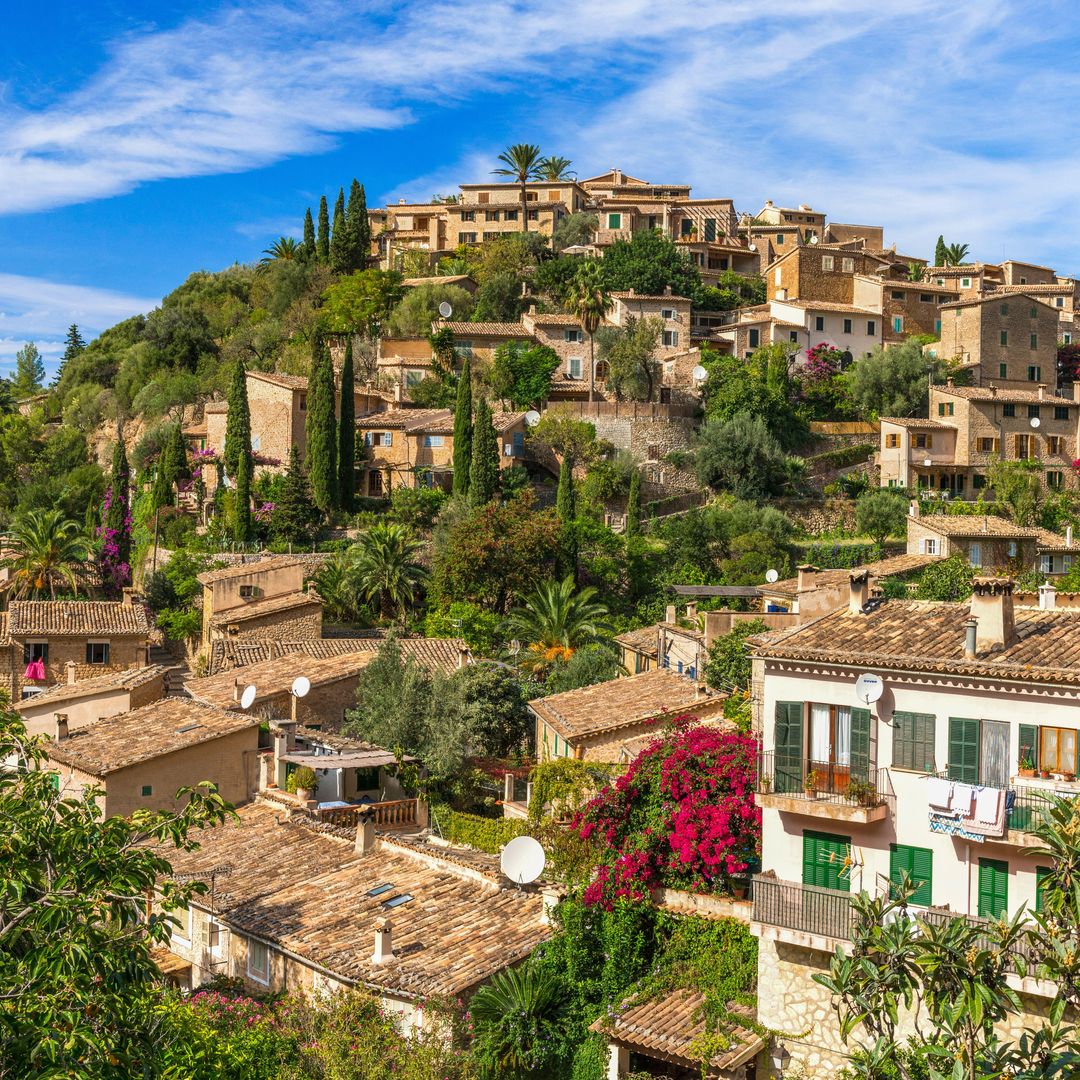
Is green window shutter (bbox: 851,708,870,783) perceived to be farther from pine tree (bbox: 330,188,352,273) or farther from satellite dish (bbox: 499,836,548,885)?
pine tree (bbox: 330,188,352,273)

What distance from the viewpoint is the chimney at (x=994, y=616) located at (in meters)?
18.0

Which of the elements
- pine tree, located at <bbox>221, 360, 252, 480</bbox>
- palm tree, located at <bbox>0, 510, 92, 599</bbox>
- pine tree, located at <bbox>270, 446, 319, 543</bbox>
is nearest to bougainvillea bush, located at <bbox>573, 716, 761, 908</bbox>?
pine tree, located at <bbox>270, 446, 319, 543</bbox>

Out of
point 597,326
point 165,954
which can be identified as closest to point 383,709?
point 165,954

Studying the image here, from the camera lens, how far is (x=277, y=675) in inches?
1426

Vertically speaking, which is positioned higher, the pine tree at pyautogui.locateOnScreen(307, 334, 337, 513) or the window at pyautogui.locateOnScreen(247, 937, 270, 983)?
the pine tree at pyautogui.locateOnScreen(307, 334, 337, 513)

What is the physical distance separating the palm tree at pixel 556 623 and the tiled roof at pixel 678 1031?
23.2m

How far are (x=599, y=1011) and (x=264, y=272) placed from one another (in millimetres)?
80609

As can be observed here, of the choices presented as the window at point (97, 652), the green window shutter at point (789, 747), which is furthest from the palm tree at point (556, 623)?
the green window shutter at point (789, 747)

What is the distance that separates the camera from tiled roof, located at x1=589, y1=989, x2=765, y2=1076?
17781 millimetres

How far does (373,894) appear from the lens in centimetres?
2164

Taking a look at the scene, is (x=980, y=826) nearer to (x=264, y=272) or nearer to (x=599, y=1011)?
(x=599, y=1011)

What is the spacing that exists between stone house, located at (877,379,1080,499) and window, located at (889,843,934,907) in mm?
45417

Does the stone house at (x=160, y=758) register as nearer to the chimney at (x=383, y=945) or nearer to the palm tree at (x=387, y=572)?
the chimney at (x=383, y=945)

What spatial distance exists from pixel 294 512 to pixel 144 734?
2595cm
